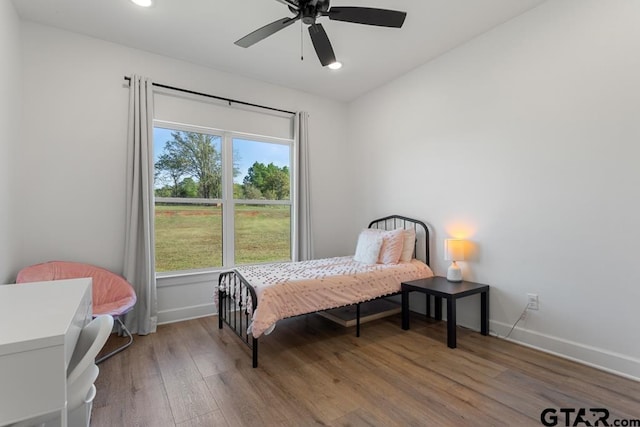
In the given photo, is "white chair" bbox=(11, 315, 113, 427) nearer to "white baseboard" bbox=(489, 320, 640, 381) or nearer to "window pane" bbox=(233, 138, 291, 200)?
"window pane" bbox=(233, 138, 291, 200)

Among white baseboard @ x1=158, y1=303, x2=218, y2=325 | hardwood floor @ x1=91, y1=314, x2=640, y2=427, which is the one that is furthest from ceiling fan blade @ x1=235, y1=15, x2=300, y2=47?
white baseboard @ x1=158, y1=303, x2=218, y2=325

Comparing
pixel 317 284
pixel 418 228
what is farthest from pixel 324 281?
pixel 418 228

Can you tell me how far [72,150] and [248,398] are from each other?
2.80 metres

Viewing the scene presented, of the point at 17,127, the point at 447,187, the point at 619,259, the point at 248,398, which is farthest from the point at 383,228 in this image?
the point at 17,127

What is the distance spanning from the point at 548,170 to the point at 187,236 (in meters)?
3.70

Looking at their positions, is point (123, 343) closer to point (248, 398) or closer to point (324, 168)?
point (248, 398)

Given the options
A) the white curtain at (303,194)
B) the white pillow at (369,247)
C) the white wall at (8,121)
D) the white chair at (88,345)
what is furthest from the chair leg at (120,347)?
the white pillow at (369,247)

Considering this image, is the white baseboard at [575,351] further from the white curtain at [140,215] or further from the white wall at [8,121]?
the white wall at [8,121]

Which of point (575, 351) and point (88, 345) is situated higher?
point (88, 345)

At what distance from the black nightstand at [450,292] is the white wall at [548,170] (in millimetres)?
111

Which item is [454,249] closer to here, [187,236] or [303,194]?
[303,194]

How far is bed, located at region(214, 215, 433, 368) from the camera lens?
8.26ft

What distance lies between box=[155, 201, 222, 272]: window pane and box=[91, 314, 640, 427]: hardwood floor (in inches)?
35.3

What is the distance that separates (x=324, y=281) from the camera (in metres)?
2.81
